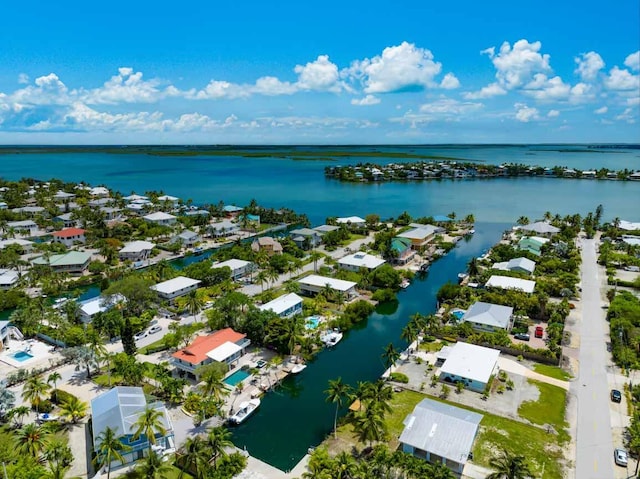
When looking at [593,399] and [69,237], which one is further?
[69,237]

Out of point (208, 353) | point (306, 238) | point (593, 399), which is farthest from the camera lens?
point (306, 238)

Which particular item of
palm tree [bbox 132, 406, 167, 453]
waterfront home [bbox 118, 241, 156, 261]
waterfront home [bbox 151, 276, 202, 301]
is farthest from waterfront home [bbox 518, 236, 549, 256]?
waterfront home [bbox 118, 241, 156, 261]

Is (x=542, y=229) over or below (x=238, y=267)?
over

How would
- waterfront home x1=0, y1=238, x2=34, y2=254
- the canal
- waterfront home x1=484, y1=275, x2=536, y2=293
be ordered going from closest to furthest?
the canal
waterfront home x1=484, y1=275, x2=536, y2=293
waterfront home x1=0, y1=238, x2=34, y2=254

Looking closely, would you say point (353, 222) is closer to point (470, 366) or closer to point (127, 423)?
point (470, 366)

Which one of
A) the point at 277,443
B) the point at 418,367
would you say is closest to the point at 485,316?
the point at 418,367

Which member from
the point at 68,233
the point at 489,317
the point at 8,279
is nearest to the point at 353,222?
the point at 489,317

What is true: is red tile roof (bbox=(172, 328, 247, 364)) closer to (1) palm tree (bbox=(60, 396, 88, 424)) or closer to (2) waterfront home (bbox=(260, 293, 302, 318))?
(2) waterfront home (bbox=(260, 293, 302, 318))

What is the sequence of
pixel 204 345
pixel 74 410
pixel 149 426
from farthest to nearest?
pixel 204 345, pixel 74 410, pixel 149 426
